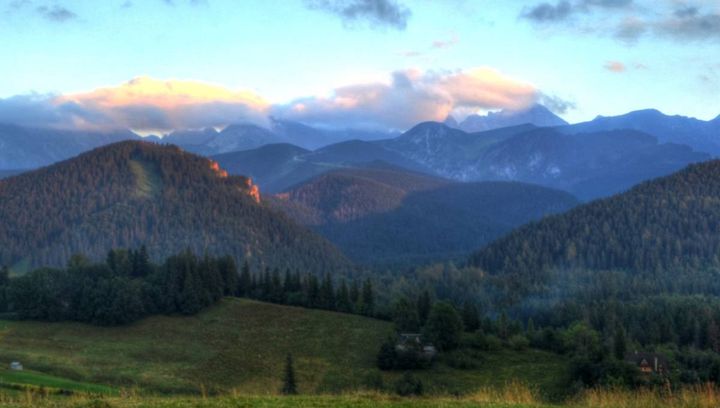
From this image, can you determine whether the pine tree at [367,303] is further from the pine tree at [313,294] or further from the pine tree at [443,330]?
the pine tree at [443,330]

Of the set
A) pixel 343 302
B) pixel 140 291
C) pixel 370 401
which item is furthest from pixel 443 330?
pixel 370 401

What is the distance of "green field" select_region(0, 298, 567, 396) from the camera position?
6781 cm

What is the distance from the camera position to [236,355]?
83.2 m

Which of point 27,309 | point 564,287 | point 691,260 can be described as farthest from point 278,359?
point 691,260

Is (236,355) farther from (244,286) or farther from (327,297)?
(244,286)

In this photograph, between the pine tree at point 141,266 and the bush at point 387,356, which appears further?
the pine tree at point 141,266

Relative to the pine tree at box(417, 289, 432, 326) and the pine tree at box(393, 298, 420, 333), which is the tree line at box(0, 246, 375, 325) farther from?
the pine tree at box(393, 298, 420, 333)

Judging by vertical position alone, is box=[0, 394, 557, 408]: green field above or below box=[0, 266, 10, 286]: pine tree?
below

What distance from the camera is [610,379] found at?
49.0 m

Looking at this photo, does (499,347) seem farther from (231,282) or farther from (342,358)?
(231,282)

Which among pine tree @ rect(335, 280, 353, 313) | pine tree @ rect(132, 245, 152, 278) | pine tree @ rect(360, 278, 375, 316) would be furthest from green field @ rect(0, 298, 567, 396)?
Answer: pine tree @ rect(132, 245, 152, 278)

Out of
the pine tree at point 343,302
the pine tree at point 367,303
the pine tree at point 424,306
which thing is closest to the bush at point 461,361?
the pine tree at point 424,306

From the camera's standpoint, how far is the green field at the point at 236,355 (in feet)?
222

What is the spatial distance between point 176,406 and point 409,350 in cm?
6267
